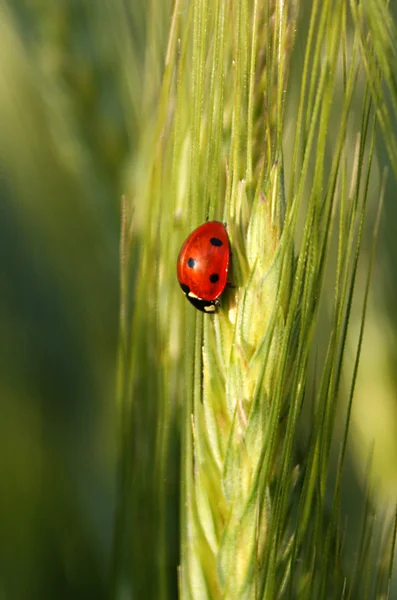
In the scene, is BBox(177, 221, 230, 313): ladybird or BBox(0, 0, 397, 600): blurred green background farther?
BBox(0, 0, 397, 600): blurred green background

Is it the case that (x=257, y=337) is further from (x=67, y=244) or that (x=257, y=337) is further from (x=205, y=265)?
(x=67, y=244)

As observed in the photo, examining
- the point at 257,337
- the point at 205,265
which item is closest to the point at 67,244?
the point at 205,265

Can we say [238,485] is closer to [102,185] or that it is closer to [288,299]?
[288,299]

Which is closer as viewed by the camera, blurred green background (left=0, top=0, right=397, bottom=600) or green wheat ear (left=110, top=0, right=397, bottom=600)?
green wheat ear (left=110, top=0, right=397, bottom=600)

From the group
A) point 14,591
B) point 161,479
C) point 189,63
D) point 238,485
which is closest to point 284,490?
point 238,485

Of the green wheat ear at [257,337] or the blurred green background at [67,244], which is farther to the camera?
the blurred green background at [67,244]
